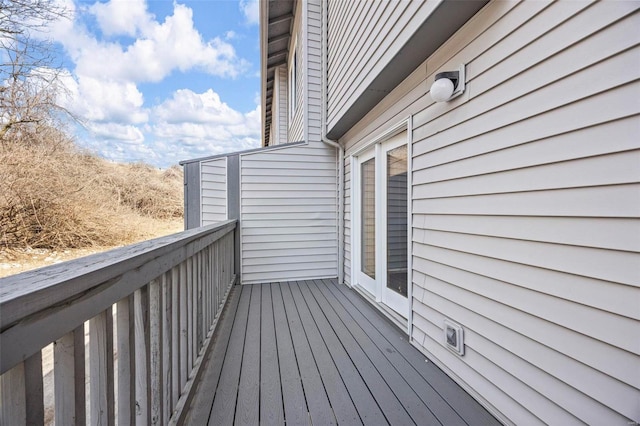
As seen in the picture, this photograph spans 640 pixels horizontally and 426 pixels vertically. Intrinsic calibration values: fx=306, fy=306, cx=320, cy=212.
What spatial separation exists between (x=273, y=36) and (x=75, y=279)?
786 centimetres

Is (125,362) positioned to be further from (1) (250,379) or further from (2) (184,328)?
(1) (250,379)

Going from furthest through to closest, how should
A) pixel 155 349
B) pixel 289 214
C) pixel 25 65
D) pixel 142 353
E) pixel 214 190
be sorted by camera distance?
pixel 25 65
pixel 289 214
pixel 214 190
pixel 155 349
pixel 142 353

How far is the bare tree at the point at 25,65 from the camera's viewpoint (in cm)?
592

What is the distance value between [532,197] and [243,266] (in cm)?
403

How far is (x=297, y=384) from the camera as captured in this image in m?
2.05

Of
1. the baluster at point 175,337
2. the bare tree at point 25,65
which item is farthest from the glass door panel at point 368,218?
the bare tree at point 25,65

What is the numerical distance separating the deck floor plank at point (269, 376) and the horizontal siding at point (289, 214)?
1.52 m

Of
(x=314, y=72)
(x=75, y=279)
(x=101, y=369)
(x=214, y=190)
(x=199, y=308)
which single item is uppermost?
(x=314, y=72)

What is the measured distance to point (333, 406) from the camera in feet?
6.01

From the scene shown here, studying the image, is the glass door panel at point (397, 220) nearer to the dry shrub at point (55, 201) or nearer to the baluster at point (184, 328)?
the baluster at point (184, 328)

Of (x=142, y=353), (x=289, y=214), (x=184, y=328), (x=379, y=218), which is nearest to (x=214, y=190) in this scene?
(x=289, y=214)

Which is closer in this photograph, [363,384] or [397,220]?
[363,384]

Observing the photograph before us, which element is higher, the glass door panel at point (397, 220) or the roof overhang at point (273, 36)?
the roof overhang at point (273, 36)

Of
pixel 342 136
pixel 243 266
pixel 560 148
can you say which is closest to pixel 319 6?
pixel 342 136
